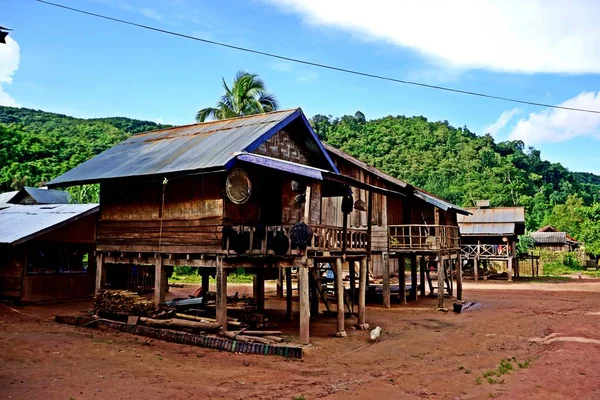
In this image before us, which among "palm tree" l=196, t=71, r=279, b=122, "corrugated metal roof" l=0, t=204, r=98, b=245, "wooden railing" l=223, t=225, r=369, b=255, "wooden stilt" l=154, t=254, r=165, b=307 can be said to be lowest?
"wooden stilt" l=154, t=254, r=165, b=307

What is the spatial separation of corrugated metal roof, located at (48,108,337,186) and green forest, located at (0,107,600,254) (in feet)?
108

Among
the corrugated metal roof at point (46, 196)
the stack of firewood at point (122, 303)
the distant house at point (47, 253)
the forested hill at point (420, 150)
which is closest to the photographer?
the stack of firewood at point (122, 303)

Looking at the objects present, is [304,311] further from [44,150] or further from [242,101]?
[44,150]

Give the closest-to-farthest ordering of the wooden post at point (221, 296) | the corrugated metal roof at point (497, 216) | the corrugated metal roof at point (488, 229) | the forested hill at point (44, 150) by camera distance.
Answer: the wooden post at point (221, 296) → the corrugated metal roof at point (488, 229) → the corrugated metal roof at point (497, 216) → the forested hill at point (44, 150)

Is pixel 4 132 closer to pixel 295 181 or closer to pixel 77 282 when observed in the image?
pixel 77 282

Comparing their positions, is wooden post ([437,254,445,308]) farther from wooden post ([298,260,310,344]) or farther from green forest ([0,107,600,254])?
green forest ([0,107,600,254])

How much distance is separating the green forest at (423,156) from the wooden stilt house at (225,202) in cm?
3422

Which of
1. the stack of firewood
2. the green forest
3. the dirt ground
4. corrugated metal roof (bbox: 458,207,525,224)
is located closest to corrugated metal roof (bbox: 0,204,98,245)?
the dirt ground

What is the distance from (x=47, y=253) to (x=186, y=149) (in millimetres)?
10229

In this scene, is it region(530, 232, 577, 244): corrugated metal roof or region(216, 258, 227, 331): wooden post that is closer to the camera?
region(216, 258, 227, 331): wooden post

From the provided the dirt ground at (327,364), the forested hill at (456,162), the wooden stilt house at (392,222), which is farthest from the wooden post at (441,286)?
the forested hill at (456,162)

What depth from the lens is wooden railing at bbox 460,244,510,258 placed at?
40.2 m

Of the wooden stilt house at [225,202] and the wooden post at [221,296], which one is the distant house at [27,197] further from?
the wooden post at [221,296]

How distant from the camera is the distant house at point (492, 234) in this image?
132 feet
